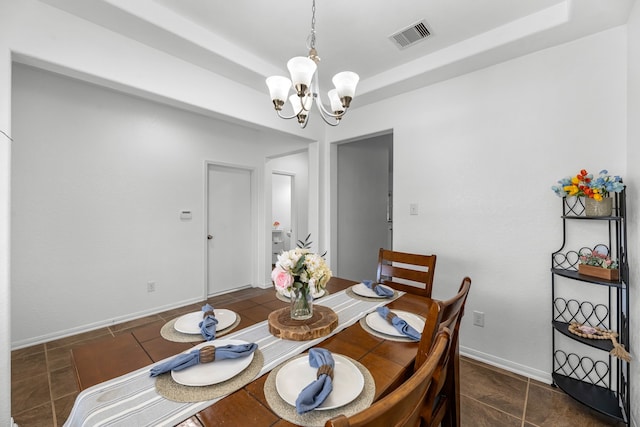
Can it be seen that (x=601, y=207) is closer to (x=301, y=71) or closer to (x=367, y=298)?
(x=367, y=298)

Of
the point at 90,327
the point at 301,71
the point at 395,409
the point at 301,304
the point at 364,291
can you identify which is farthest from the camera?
the point at 90,327

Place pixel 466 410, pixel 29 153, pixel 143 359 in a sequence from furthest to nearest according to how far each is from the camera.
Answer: pixel 29 153, pixel 466 410, pixel 143 359

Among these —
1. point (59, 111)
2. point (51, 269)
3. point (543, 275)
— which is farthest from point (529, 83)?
point (51, 269)

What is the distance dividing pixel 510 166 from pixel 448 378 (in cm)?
172

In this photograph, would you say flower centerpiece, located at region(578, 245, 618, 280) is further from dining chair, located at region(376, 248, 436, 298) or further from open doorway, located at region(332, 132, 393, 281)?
open doorway, located at region(332, 132, 393, 281)

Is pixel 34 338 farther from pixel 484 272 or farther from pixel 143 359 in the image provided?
pixel 484 272

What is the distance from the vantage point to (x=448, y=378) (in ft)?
4.49

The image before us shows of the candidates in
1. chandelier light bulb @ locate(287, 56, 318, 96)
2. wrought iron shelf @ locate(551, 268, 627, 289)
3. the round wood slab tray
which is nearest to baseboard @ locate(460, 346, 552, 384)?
wrought iron shelf @ locate(551, 268, 627, 289)

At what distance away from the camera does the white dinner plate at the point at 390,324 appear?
4.21 feet

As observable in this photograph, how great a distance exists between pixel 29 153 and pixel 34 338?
175 centimetres

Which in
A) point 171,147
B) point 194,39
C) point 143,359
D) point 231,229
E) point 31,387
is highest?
point 194,39

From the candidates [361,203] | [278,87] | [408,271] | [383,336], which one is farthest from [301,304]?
[361,203]

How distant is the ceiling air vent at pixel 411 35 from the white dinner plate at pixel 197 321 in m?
2.30

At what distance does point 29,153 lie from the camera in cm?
260
